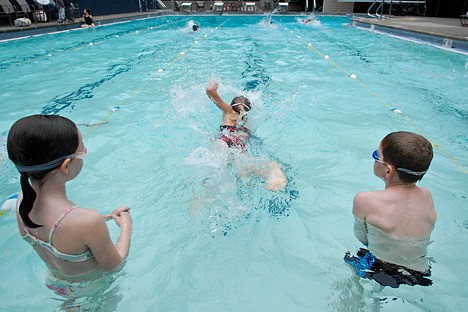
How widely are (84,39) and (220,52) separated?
6734mm

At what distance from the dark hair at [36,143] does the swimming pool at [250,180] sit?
35.1 inches

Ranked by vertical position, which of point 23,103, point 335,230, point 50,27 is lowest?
point 335,230

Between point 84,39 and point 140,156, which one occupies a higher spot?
point 84,39

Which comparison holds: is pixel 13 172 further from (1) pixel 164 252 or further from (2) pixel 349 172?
(2) pixel 349 172

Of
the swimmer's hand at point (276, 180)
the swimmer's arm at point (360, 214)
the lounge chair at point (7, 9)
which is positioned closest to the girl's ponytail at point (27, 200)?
the swimmer's arm at point (360, 214)

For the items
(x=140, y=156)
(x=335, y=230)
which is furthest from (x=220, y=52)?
(x=335, y=230)

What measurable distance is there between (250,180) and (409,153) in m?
1.96

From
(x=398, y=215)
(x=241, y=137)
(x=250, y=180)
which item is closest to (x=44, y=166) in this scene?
(x=398, y=215)

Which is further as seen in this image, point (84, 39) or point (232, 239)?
point (84, 39)

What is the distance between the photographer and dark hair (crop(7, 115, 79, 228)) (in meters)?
1.11

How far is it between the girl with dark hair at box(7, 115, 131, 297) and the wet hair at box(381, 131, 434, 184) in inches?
55.8

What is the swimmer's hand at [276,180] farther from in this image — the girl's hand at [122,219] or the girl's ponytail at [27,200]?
the girl's ponytail at [27,200]

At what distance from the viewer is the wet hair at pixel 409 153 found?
1499 mm

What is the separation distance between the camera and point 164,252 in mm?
2529
